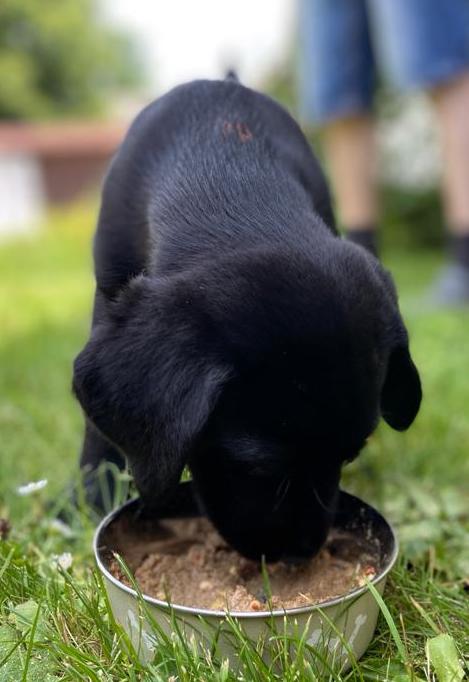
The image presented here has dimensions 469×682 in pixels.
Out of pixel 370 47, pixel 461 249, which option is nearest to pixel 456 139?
pixel 461 249

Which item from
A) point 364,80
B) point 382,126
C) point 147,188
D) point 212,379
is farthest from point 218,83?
point 382,126

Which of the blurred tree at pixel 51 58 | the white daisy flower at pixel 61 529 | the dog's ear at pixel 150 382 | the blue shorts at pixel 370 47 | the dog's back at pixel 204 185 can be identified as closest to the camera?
the dog's ear at pixel 150 382

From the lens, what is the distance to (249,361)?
4.96 ft

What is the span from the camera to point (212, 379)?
1473 millimetres

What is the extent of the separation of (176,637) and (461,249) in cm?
319

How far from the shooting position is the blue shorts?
3.87 metres

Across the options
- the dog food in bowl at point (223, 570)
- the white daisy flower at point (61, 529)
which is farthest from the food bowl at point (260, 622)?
the white daisy flower at point (61, 529)

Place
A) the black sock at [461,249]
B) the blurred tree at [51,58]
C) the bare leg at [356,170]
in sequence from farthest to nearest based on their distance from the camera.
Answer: the blurred tree at [51,58]
the bare leg at [356,170]
the black sock at [461,249]

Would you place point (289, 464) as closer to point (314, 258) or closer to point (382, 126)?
point (314, 258)

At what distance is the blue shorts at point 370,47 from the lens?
12.7ft

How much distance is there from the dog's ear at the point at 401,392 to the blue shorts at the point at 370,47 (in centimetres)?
251

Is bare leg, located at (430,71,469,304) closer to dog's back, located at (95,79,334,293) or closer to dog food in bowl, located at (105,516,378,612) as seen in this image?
dog's back, located at (95,79,334,293)

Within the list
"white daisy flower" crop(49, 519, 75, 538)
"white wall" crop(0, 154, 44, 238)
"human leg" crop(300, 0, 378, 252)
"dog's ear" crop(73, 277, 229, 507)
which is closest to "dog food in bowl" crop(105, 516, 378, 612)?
"white daisy flower" crop(49, 519, 75, 538)

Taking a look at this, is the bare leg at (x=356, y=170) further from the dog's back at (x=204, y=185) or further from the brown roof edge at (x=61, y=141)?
the brown roof edge at (x=61, y=141)
